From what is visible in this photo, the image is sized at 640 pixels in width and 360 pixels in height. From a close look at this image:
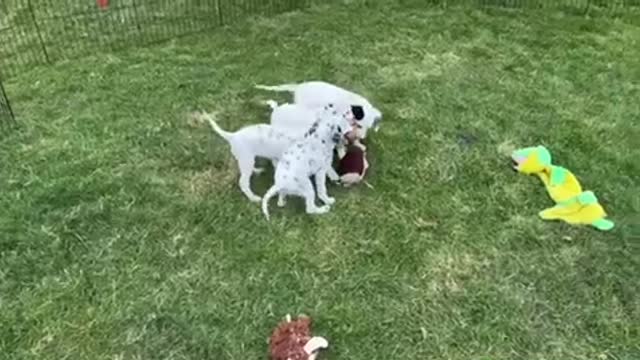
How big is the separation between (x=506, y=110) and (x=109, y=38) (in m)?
2.02

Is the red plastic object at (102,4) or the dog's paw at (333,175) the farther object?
the red plastic object at (102,4)

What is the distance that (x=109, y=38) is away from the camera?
3.92m

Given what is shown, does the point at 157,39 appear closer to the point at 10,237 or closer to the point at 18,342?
the point at 10,237

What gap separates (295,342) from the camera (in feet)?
7.21

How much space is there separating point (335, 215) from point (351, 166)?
21 cm

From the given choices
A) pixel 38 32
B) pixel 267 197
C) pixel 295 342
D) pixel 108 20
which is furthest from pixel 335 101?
pixel 38 32

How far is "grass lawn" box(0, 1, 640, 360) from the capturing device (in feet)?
7.64

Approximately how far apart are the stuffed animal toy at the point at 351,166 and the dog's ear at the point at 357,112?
0.11 metres

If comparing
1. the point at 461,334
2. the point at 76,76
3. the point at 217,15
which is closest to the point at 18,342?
the point at 461,334

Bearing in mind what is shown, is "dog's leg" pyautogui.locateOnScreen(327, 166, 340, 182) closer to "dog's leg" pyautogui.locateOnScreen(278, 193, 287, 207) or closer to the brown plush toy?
"dog's leg" pyautogui.locateOnScreen(278, 193, 287, 207)

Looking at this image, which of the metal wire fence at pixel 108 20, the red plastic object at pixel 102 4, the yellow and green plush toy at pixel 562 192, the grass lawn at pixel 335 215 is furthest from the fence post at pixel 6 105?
the yellow and green plush toy at pixel 562 192

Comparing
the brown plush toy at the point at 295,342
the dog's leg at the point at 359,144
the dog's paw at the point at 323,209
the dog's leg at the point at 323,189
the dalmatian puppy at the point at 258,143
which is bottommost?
the brown plush toy at the point at 295,342

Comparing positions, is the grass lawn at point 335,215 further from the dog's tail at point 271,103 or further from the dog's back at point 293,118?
the dog's back at point 293,118

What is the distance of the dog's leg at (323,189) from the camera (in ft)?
8.96
